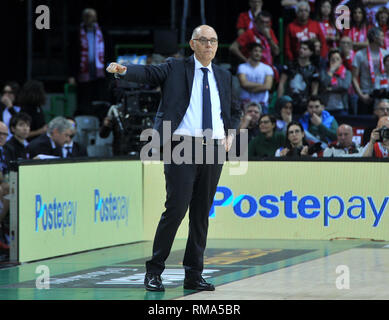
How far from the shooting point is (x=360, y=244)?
1181 centimetres

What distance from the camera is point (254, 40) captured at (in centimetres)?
1611

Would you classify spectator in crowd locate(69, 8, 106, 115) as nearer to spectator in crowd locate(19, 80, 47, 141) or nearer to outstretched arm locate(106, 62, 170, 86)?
spectator in crowd locate(19, 80, 47, 141)

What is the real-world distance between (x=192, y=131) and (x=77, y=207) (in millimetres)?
3924

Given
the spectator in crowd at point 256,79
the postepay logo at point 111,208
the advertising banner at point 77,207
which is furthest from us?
the spectator in crowd at point 256,79

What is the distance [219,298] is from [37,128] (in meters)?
7.57

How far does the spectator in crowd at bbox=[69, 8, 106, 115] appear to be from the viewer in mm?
16469

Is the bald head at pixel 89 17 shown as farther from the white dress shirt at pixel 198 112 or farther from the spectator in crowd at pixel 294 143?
the white dress shirt at pixel 198 112

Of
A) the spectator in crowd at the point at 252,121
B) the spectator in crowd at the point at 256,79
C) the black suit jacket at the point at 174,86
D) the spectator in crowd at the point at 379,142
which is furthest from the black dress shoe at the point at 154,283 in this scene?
the spectator in crowd at the point at 256,79

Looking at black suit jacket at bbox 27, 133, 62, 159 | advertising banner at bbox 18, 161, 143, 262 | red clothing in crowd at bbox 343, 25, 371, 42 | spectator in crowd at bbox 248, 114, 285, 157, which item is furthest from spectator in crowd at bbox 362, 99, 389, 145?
black suit jacket at bbox 27, 133, 62, 159

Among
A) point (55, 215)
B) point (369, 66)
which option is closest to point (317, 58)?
point (369, 66)

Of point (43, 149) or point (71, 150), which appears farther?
point (71, 150)

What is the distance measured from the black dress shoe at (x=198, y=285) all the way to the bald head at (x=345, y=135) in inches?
206

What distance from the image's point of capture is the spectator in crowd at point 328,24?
16.1 meters

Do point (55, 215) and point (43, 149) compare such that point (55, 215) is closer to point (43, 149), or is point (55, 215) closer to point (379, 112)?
point (43, 149)
